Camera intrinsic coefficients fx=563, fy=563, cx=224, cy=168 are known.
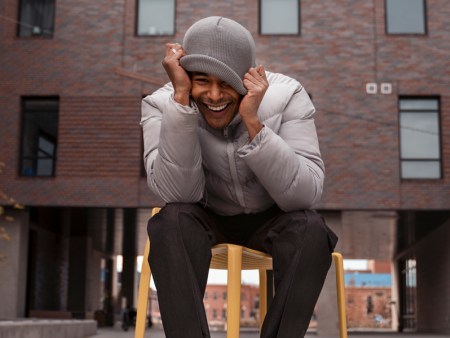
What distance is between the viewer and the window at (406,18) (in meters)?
14.0

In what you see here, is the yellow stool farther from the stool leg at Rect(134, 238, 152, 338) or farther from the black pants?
the black pants

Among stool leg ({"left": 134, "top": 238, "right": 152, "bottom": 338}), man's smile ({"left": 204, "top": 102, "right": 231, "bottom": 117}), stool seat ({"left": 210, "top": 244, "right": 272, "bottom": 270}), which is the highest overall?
man's smile ({"left": 204, "top": 102, "right": 231, "bottom": 117})

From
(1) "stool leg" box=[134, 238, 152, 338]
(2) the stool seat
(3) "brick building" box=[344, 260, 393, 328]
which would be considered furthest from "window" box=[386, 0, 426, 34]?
(3) "brick building" box=[344, 260, 393, 328]

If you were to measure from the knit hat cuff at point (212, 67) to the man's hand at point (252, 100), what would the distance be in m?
0.04

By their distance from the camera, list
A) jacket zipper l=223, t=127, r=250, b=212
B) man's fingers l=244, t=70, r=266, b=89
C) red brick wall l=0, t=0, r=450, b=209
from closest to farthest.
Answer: man's fingers l=244, t=70, r=266, b=89 < jacket zipper l=223, t=127, r=250, b=212 < red brick wall l=0, t=0, r=450, b=209

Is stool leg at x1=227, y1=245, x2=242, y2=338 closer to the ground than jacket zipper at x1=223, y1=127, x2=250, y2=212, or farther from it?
closer to the ground

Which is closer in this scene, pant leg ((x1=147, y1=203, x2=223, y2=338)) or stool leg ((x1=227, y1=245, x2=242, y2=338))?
pant leg ((x1=147, y1=203, x2=223, y2=338))

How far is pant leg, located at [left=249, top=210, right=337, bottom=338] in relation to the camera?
172 centimetres

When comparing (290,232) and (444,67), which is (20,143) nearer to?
(444,67)

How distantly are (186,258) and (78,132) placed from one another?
12.7 m

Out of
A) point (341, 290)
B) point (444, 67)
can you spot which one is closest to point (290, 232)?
point (341, 290)

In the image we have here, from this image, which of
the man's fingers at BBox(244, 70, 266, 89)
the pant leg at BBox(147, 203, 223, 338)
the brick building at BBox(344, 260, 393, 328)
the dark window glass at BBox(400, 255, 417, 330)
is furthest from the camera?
the brick building at BBox(344, 260, 393, 328)

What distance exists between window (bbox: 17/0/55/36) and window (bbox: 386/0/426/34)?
8577 mm

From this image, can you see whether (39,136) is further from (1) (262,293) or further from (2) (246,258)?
(2) (246,258)
